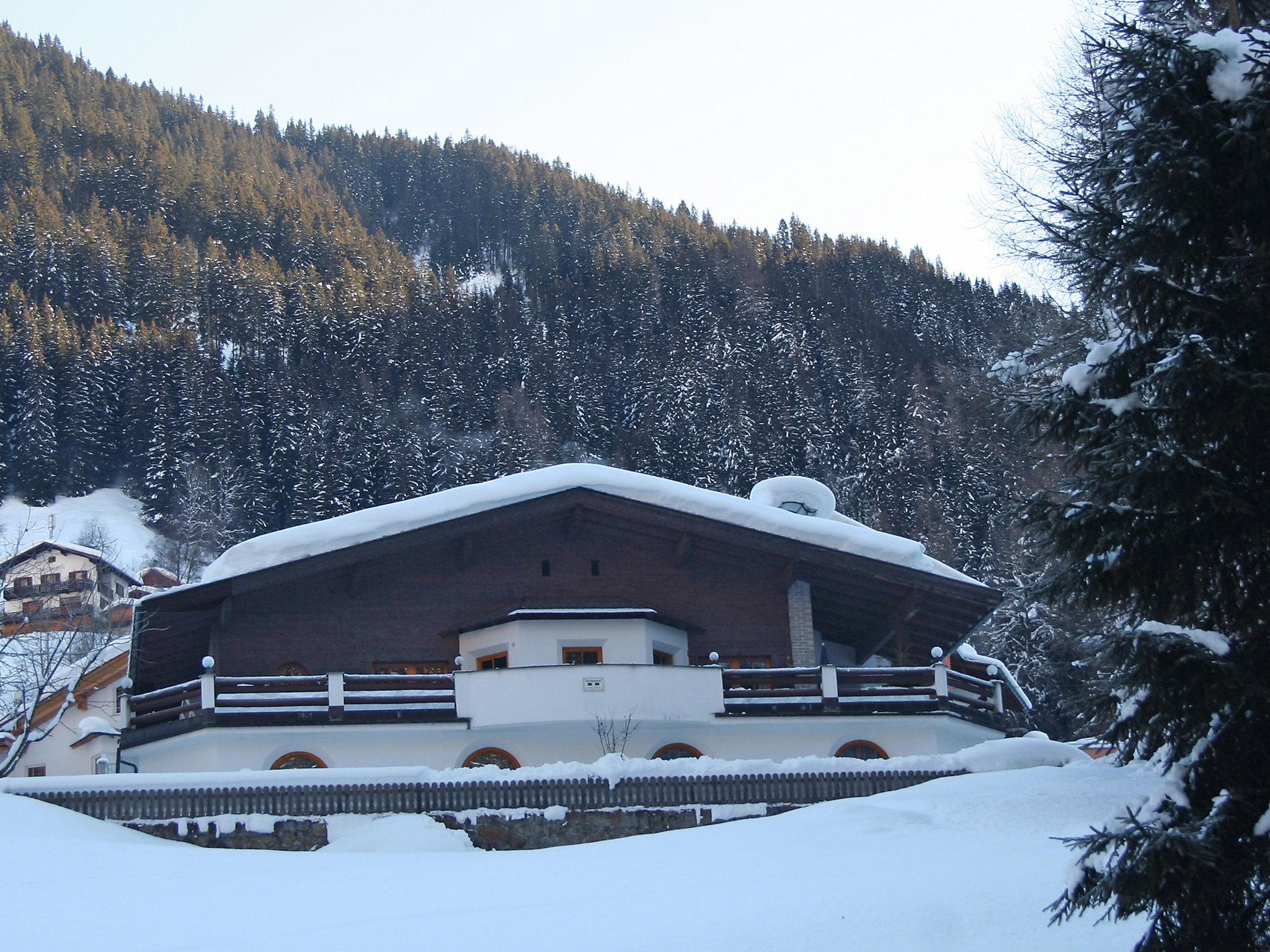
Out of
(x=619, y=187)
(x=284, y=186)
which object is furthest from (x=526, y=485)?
(x=619, y=187)

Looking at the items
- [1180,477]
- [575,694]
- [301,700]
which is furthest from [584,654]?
[1180,477]

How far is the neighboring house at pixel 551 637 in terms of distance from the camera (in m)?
22.2

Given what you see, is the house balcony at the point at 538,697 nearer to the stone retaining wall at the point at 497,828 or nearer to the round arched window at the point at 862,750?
the round arched window at the point at 862,750

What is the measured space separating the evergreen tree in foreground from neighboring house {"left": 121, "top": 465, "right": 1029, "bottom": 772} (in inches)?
623

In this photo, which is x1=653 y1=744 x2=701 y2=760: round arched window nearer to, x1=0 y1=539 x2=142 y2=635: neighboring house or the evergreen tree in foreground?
the evergreen tree in foreground

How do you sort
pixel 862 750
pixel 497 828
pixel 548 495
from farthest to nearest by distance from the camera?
pixel 548 495 < pixel 862 750 < pixel 497 828

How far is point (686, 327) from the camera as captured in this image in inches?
4579

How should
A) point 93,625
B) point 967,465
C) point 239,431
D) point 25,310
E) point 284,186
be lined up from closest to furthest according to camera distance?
point 93,625 < point 967,465 < point 239,431 < point 25,310 < point 284,186

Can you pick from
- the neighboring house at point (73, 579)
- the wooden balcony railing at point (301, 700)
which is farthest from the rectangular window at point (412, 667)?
the neighboring house at point (73, 579)

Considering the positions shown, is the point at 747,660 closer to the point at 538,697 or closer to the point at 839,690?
the point at 839,690

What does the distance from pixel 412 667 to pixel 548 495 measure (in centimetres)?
384

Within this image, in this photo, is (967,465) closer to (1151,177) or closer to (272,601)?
(272,601)

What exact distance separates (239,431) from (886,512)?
48303 millimetres

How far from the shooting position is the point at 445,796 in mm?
16609
